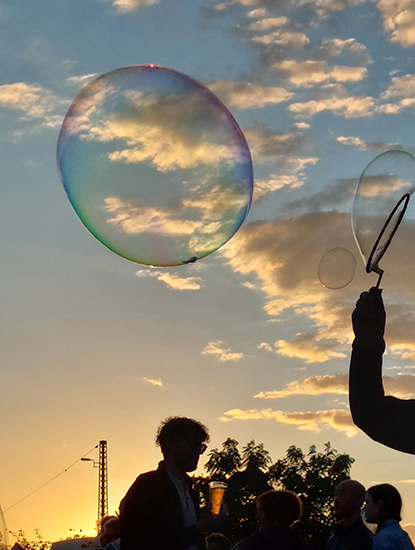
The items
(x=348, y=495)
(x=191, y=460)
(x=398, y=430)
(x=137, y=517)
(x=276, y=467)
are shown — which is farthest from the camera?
(x=276, y=467)

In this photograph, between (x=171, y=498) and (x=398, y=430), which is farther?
(x=171, y=498)

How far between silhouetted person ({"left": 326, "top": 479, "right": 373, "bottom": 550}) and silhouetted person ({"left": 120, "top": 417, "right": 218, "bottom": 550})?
5.81 feet

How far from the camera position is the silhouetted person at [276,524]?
6.02 meters

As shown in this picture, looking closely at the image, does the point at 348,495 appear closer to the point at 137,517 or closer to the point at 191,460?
the point at 191,460

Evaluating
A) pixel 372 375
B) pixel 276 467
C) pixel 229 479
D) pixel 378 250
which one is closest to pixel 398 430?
pixel 372 375

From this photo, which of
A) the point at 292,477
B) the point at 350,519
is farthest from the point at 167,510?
the point at 292,477

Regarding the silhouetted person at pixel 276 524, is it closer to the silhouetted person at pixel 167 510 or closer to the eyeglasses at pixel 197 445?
the silhouetted person at pixel 167 510

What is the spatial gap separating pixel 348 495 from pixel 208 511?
203cm

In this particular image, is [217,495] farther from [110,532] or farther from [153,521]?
[110,532]

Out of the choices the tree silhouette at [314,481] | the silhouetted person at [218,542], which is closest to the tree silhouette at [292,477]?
the tree silhouette at [314,481]

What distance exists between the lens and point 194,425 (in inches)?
233

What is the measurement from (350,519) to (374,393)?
5.67m

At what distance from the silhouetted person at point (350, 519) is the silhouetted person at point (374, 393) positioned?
5.46 meters

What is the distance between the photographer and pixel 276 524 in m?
6.27
